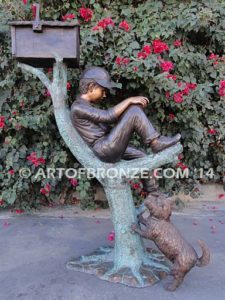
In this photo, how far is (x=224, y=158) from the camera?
4.10 m

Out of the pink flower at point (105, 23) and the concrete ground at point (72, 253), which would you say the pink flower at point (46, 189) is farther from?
the pink flower at point (105, 23)

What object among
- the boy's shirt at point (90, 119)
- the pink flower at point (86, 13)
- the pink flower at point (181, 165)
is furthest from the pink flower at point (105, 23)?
the pink flower at point (181, 165)

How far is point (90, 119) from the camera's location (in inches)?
90.0

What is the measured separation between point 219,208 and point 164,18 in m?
2.37

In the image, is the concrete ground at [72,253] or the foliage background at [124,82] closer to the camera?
the concrete ground at [72,253]

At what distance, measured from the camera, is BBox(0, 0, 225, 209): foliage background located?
3480mm

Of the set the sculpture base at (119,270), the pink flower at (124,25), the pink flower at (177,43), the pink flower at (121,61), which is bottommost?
the sculpture base at (119,270)

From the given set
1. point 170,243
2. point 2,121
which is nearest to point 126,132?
point 170,243

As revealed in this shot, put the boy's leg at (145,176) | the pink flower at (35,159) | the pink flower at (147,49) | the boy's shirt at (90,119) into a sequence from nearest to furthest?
the boy's shirt at (90,119) < the boy's leg at (145,176) < the pink flower at (147,49) < the pink flower at (35,159)

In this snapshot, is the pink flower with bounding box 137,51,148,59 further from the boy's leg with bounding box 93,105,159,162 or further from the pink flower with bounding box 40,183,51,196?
the pink flower with bounding box 40,183,51,196

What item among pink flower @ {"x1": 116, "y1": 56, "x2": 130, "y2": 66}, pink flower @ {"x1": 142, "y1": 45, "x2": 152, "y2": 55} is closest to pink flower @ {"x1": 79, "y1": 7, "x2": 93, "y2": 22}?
pink flower @ {"x1": 116, "y1": 56, "x2": 130, "y2": 66}

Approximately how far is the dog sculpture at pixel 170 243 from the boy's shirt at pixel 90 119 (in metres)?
0.59

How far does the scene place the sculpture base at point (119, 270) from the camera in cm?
232

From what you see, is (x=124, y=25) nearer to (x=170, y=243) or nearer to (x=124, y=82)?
(x=124, y=82)
